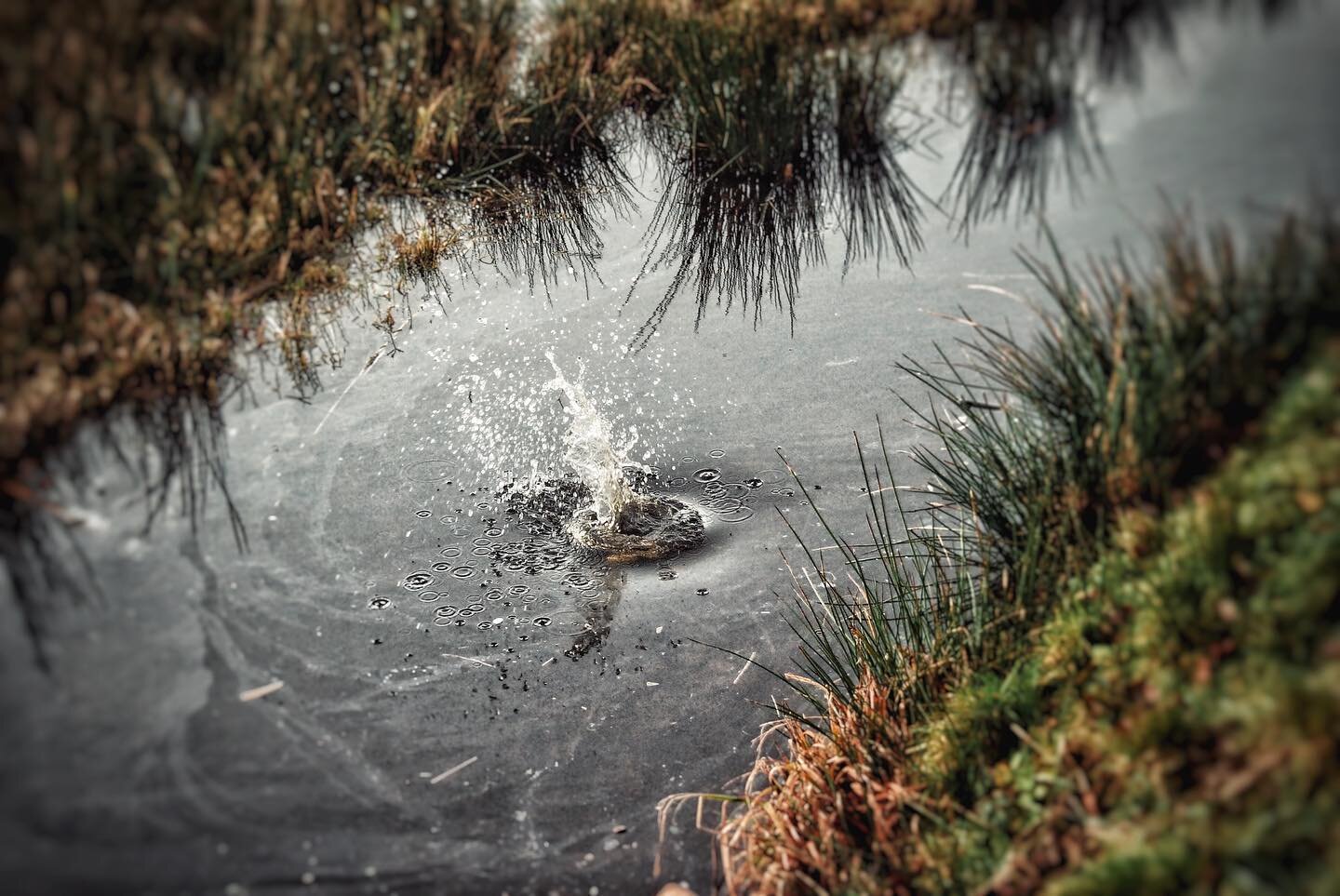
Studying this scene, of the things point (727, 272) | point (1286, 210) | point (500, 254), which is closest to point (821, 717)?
point (1286, 210)

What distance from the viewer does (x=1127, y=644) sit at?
1.87m

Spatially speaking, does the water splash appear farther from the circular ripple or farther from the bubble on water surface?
the bubble on water surface

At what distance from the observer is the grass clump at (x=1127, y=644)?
1.48 meters

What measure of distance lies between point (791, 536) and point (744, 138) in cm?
153

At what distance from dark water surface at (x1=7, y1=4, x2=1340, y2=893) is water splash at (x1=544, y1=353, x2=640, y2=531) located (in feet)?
0.21

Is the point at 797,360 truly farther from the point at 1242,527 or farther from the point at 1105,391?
the point at 1242,527

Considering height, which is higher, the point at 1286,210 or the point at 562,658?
the point at 1286,210

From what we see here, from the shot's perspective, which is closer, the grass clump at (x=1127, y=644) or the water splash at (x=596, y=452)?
the grass clump at (x=1127, y=644)

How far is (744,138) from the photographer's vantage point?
12.4 ft

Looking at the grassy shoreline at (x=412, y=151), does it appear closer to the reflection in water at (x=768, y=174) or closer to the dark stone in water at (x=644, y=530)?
the reflection in water at (x=768, y=174)

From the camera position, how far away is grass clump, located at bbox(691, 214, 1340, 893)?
148 cm

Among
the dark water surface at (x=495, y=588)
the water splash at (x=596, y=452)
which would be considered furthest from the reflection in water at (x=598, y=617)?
the water splash at (x=596, y=452)

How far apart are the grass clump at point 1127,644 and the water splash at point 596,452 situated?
4.23 feet

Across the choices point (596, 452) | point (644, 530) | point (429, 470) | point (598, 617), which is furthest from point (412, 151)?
point (598, 617)
